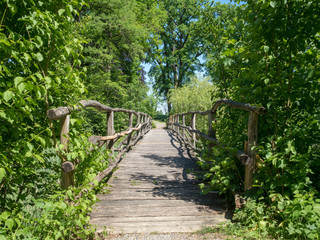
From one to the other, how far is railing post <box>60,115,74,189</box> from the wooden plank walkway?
475 mm

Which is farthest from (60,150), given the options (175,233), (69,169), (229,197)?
(229,197)

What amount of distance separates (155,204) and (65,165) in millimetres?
1510

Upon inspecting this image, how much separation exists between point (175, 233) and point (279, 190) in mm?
1230

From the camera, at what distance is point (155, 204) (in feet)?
10.5

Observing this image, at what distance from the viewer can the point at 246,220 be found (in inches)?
96.8

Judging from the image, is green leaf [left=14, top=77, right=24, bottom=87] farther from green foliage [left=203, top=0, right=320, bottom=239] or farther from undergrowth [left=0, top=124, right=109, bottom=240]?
green foliage [left=203, top=0, right=320, bottom=239]

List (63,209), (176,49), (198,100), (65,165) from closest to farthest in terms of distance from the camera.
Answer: (63,209) < (65,165) < (198,100) < (176,49)

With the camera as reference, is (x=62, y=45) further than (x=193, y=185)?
No

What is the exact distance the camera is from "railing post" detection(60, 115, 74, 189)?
221 cm

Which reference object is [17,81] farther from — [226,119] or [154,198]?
[226,119]

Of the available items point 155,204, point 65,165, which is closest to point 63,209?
point 65,165

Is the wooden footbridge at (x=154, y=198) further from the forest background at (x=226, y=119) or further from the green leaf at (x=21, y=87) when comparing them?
the green leaf at (x=21, y=87)

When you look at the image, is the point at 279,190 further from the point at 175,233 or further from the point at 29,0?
the point at 29,0

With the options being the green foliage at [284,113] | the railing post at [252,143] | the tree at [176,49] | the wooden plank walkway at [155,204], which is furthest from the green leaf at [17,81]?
the tree at [176,49]
